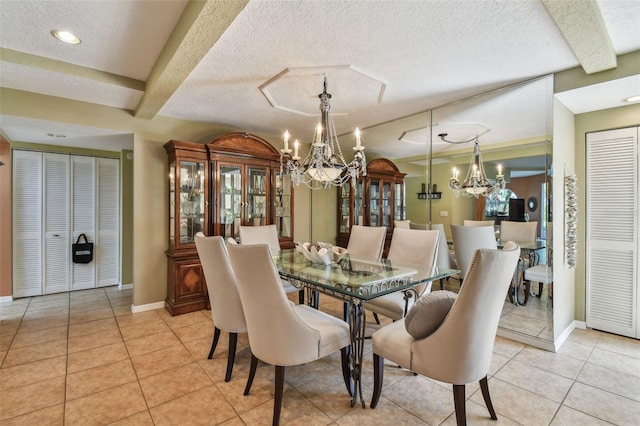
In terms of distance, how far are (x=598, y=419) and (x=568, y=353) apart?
2.99 feet

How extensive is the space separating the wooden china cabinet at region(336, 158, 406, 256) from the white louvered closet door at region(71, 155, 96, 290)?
397 centimetres

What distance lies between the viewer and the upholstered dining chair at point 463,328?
1.43 meters

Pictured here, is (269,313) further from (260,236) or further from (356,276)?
(260,236)

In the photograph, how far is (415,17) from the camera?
1789 mm

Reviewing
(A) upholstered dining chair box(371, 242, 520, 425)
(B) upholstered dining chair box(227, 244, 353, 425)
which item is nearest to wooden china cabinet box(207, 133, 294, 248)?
(B) upholstered dining chair box(227, 244, 353, 425)

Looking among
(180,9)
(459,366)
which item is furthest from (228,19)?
(459,366)

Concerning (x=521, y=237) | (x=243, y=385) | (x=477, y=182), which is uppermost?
(x=477, y=182)

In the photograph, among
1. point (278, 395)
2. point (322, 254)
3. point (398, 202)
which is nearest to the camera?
point (278, 395)

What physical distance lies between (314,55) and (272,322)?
76.0 inches

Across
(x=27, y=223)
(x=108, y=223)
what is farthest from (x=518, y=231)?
(x=27, y=223)

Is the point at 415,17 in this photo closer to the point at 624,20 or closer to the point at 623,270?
the point at 624,20

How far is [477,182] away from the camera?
122 inches

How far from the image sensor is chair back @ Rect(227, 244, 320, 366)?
162 centimetres

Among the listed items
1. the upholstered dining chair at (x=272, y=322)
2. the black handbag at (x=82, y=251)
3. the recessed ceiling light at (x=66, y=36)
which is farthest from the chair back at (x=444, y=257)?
the black handbag at (x=82, y=251)
